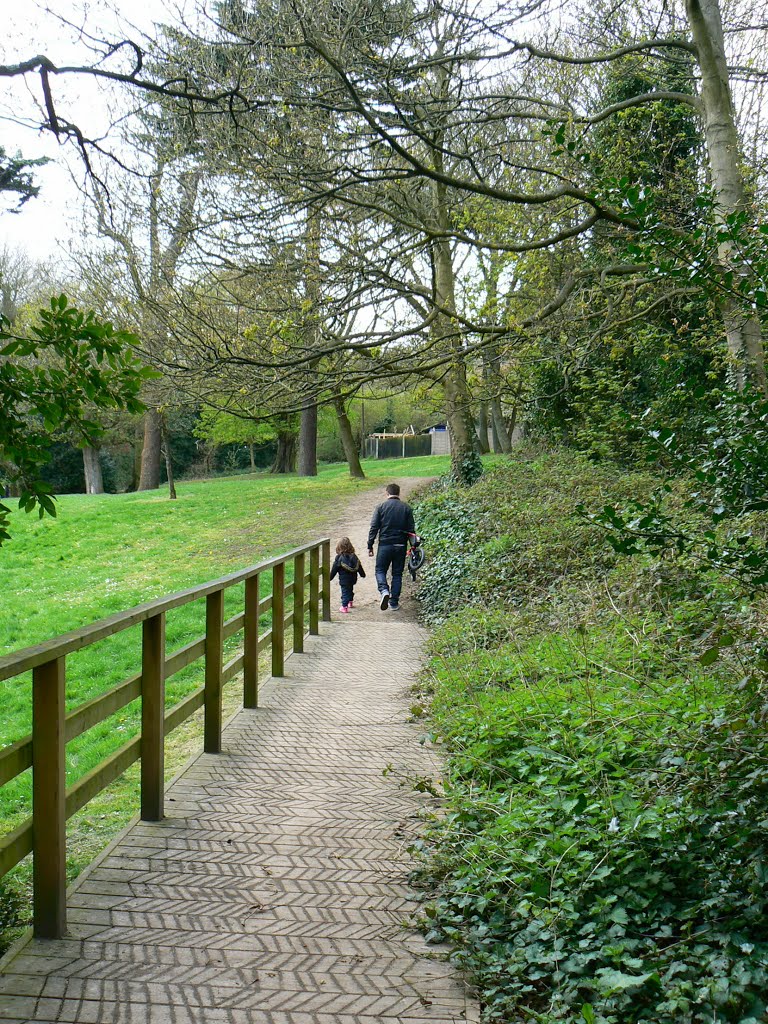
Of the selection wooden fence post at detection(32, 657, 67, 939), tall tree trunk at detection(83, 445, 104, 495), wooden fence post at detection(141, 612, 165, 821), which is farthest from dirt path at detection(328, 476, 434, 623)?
tall tree trunk at detection(83, 445, 104, 495)

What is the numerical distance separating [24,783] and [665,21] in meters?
13.7

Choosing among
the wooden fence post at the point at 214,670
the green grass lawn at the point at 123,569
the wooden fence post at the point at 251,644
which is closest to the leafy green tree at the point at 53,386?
the wooden fence post at the point at 214,670

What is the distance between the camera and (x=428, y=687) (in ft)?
27.0

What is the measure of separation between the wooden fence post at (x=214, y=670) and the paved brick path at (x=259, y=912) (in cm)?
14

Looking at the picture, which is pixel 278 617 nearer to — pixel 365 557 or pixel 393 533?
pixel 393 533

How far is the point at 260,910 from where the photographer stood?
12.6 feet

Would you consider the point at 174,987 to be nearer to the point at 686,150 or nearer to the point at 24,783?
the point at 24,783

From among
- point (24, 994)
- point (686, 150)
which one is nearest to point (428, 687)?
point (24, 994)

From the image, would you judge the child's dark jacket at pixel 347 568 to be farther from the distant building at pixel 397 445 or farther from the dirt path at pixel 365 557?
the distant building at pixel 397 445

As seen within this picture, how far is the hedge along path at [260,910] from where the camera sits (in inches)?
122

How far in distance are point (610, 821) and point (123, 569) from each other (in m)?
16.3

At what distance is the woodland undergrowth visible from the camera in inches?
120

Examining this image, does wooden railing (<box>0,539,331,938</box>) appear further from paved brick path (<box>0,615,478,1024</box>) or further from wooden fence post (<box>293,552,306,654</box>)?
wooden fence post (<box>293,552,306,654</box>)

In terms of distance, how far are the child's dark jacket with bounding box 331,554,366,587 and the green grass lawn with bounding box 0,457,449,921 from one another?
2.18m
